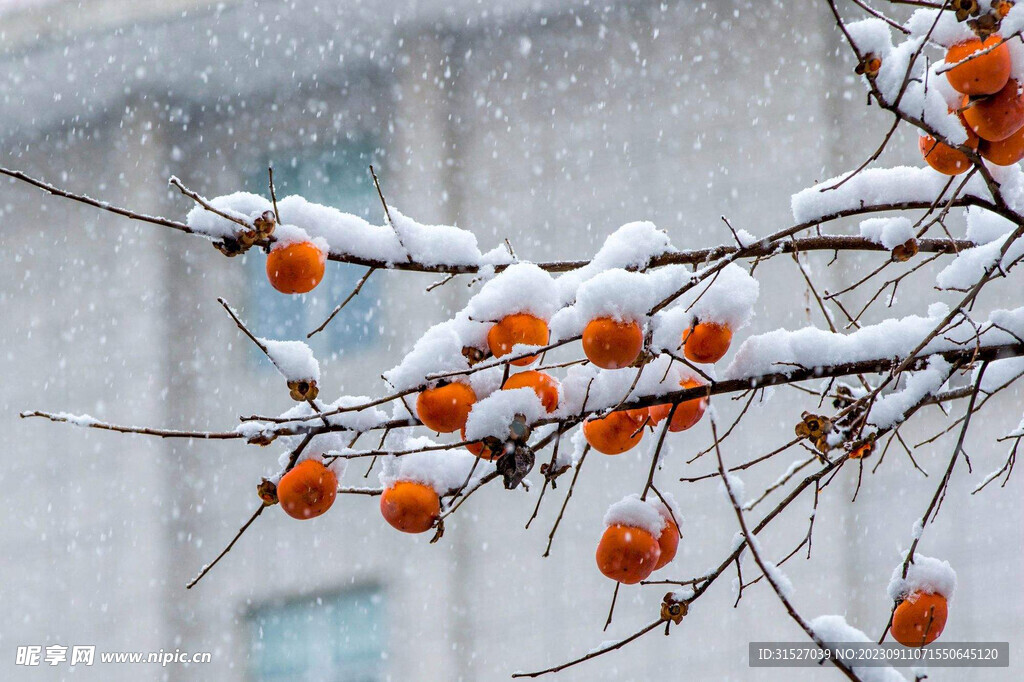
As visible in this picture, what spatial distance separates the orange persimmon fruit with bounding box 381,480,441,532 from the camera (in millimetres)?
781

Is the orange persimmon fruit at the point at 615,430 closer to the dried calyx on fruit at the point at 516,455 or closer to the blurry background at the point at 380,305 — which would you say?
the dried calyx on fruit at the point at 516,455

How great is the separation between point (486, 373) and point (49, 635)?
3855 mm

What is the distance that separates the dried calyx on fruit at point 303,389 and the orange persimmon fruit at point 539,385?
0.48 ft

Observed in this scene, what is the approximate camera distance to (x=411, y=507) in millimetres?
781

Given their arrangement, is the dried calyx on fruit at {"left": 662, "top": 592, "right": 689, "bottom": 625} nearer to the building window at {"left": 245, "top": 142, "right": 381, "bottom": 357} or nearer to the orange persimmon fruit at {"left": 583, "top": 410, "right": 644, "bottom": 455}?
the orange persimmon fruit at {"left": 583, "top": 410, "right": 644, "bottom": 455}

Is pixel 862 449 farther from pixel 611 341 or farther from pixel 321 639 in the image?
pixel 321 639

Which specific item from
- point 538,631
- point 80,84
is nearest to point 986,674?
point 538,631

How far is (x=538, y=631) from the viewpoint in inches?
A: 122

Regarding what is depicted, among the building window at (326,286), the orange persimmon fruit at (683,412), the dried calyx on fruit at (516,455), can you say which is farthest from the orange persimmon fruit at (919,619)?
the building window at (326,286)

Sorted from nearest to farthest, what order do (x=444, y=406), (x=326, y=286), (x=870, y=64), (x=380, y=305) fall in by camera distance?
A: (x=870, y=64), (x=444, y=406), (x=380, y=305), (x=326, y=286)

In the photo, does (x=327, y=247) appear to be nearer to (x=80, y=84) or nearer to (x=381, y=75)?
(x=381, y=75)

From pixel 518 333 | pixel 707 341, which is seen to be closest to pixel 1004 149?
pixel 707 341

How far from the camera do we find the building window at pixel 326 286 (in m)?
3.72

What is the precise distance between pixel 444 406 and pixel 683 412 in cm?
21
